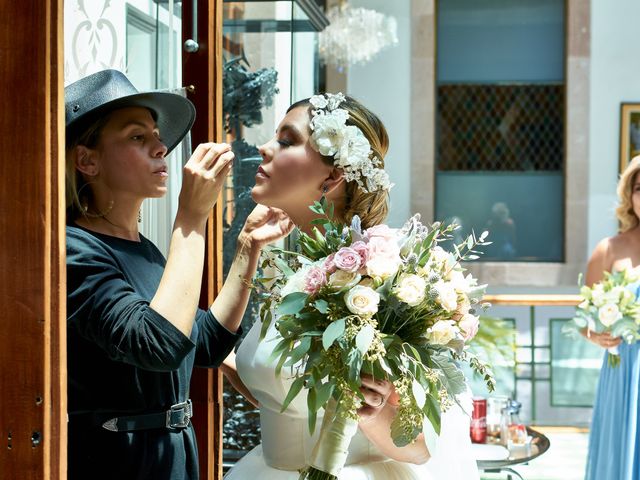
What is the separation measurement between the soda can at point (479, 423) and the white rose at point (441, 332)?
216cm

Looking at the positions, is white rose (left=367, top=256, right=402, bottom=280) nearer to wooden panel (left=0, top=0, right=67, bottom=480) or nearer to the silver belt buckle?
the silver belt buckle

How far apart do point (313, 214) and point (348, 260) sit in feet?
1.34

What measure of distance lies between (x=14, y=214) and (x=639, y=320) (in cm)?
286

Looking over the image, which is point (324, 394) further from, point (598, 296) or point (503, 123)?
point (503, 123)

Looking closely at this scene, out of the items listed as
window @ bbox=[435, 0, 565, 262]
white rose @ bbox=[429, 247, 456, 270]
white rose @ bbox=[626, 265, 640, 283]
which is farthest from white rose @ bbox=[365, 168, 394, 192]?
window @ bbox=[435, 0, 565, 262]

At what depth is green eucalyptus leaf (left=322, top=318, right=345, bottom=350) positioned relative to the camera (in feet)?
4.66

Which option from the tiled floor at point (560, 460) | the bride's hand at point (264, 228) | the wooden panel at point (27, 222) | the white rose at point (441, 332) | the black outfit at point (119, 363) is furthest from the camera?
the tiled floor at point (560, 460)

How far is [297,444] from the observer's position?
1.82 m

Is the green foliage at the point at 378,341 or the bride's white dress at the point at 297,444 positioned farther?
the bride's white dress at the point at 297,444

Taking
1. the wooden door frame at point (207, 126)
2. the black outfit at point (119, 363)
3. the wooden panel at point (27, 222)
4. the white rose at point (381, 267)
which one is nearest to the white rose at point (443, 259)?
the white rose at point (381, 267)

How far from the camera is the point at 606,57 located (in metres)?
8.52

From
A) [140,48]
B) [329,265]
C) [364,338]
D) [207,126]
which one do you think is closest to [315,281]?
[329,265]

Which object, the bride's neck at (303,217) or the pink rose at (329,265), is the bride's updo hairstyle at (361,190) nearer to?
the bride's neck at (303,217)

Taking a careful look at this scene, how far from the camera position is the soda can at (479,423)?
3.61 m
